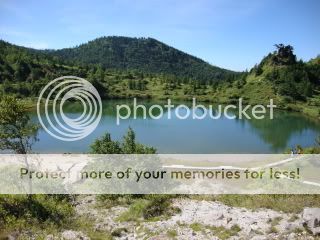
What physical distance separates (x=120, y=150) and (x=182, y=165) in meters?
21.6

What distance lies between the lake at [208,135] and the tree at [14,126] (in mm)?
42498

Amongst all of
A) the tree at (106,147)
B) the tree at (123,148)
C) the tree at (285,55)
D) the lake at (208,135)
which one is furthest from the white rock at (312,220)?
the tree at (285,55)

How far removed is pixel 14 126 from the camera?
81.4 feet

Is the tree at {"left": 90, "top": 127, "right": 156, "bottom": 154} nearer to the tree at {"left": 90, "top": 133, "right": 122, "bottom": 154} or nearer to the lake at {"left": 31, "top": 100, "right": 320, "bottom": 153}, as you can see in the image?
the tree at {"left": 90, "top": 133, "right": 122, "bottom": 154}

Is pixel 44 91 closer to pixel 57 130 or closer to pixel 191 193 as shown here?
pixel 57 130

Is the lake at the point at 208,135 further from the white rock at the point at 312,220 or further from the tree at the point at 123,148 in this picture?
the white rock at the point at 312,220

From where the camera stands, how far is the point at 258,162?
194ft

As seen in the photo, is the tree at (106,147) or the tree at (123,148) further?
the tree at (106,147)

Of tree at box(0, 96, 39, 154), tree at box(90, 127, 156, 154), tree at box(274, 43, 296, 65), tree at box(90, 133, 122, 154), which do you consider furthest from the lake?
tree at box(274, 43, 296, 65)

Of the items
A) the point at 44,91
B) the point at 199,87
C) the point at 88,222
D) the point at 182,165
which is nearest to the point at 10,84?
the point at 44,91

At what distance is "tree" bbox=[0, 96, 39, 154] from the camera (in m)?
24.2

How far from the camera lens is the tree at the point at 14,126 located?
2416 centimetres

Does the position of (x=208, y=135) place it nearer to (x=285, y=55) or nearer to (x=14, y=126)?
(x=14, y=126)

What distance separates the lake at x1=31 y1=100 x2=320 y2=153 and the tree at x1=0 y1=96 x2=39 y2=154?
42498 millimetres
